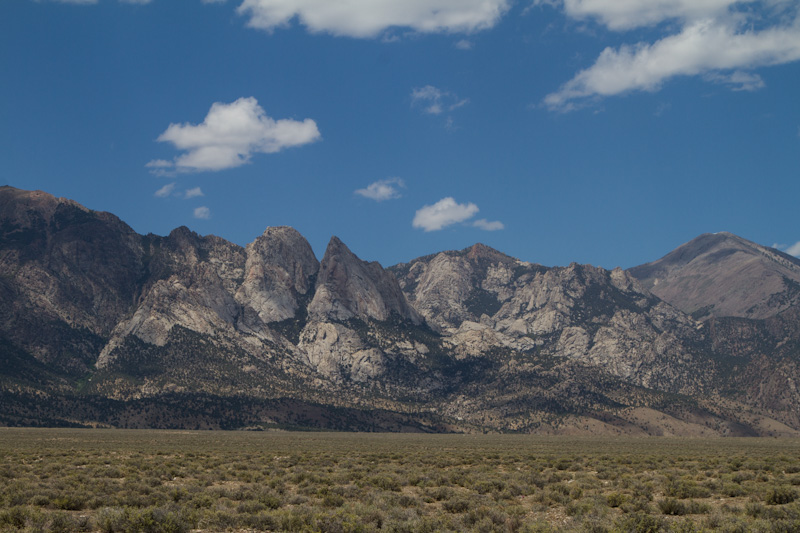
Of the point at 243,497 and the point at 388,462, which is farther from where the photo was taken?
the point at 388,462

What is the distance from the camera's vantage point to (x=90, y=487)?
40.0 metres

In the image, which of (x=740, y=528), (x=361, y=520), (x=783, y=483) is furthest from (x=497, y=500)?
(x=783, y=483)

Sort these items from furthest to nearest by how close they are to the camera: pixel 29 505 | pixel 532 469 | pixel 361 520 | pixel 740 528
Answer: pixel 532 469, pixel 29 505, pixel 361 520, pixel 740 528

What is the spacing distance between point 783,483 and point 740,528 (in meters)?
20.1

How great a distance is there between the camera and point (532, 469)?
5597cm

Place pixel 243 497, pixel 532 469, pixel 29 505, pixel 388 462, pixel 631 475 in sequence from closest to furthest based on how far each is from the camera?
pixel 29 505 → pixel 243 497 → pixel 631 475 → pixel 532 469 → pixel 388 462

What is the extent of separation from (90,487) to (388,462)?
1134 inches

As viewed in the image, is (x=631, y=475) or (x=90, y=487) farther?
(x=631, y=475)

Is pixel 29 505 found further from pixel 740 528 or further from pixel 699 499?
pixel 699 499

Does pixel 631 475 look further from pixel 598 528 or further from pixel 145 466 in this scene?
pixel 145 466

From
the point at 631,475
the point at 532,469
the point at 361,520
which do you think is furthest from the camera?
the point at 532,469

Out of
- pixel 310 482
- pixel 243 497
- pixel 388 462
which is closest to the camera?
pixel 243 497

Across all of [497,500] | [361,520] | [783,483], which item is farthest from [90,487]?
[783,483]

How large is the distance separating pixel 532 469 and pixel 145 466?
2950 cm
